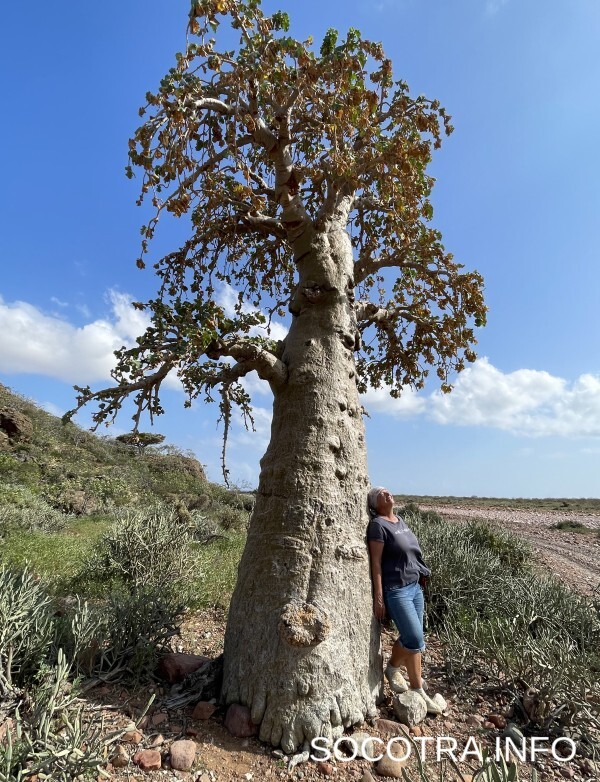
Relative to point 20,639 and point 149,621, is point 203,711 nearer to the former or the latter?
point 149,621

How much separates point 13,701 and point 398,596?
2.36 meters

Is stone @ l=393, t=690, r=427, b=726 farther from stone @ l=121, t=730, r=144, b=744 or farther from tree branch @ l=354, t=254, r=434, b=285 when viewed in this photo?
tree branch @ l=354, t=254, r=434, b=285

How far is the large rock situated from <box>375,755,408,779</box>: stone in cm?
1597

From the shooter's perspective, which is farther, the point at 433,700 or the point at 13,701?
the point at 433,700

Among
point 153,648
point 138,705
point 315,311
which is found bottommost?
point 138,705

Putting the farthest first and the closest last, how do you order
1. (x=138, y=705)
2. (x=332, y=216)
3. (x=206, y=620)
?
1. (x=206, y=620)
2. (x=332, y=216)
3. (x=138, y=705)

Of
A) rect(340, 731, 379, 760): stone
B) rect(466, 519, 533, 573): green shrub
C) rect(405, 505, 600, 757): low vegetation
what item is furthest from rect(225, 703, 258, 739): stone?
rect(466, 519, 533, 573): green shrub

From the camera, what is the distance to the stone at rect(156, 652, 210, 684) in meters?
3.13

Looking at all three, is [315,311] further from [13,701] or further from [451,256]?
[13,701]

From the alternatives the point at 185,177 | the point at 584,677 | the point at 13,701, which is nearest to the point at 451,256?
the point at 185,177

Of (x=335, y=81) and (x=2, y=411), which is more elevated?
(x=335, y=81)

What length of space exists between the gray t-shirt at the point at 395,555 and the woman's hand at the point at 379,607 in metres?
0.10

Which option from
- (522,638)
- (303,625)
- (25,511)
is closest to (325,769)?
(303,625)

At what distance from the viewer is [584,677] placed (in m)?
2.89
